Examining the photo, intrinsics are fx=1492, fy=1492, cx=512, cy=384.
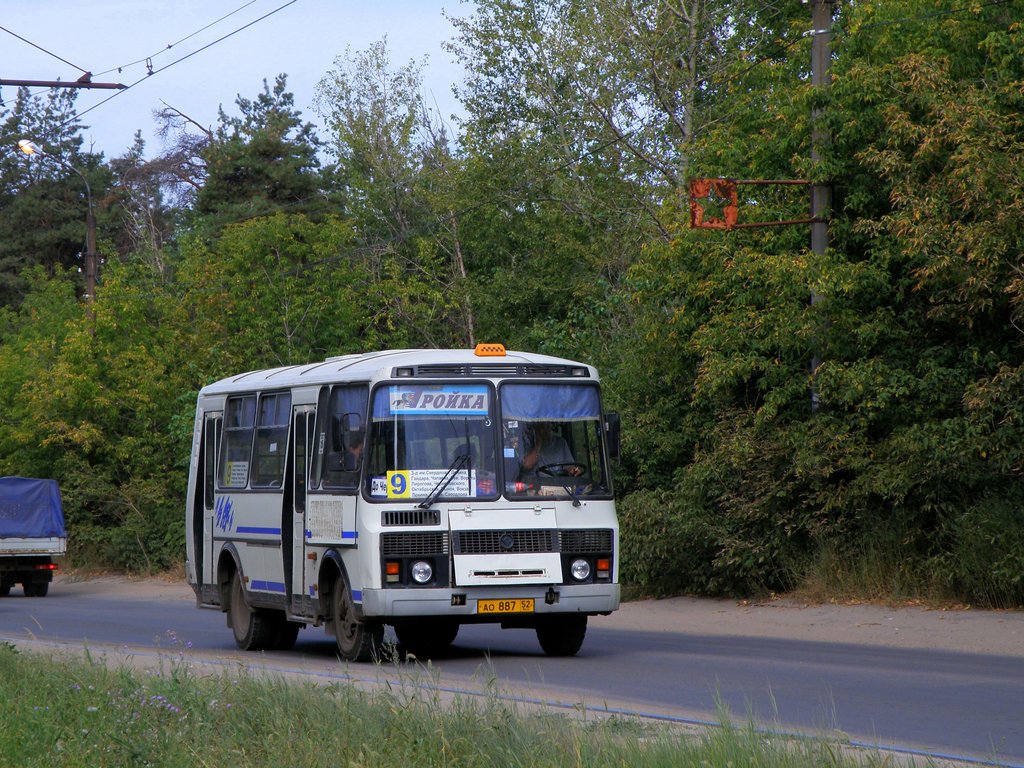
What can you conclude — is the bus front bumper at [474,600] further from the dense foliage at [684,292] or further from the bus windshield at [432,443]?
the dense foliage at [684,292]

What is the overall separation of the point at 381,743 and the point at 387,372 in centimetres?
678

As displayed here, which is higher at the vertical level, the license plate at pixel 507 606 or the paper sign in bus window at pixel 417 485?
the paper sign in bus window at pixel 417 485

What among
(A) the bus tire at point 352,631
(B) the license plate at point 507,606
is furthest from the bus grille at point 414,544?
(A) the bus tire at point 352,631

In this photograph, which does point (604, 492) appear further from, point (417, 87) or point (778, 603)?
point (417, 87)

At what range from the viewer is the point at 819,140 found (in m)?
20.6

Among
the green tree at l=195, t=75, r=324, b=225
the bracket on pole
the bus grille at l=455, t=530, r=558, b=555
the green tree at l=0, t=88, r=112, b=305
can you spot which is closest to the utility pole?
the bracket on pole

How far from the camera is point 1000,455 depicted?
58.3 ft

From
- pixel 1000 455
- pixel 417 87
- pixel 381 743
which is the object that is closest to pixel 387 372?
pixel 381 743

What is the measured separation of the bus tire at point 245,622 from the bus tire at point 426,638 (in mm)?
1565

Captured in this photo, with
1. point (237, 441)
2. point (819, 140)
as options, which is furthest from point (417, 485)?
point (819, 140)

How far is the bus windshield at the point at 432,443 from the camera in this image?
45.4 ft

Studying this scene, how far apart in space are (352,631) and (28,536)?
20.3 metres

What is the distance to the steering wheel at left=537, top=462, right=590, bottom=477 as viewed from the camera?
14320 mm

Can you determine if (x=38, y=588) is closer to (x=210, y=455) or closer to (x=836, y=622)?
(x=210, y=455)
